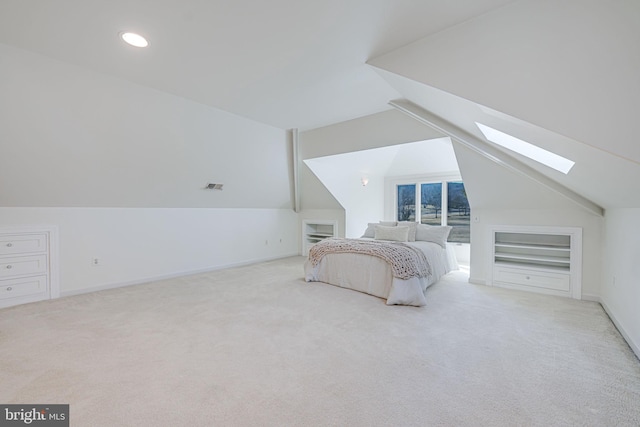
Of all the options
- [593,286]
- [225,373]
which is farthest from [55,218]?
[593,286]

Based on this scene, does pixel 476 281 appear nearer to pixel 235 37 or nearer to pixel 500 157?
pixel 500 157

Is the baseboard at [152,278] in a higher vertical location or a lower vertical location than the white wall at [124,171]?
lower

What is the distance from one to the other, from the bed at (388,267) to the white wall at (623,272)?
1706 mm

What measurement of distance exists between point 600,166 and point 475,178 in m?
1.96

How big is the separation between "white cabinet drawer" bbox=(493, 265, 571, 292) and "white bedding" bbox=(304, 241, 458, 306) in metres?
0.83

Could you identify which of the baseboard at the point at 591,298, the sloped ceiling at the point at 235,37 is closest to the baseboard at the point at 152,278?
the sloped ceiling at the point at 235,37

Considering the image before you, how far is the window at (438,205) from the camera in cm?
555

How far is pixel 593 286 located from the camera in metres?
3.52

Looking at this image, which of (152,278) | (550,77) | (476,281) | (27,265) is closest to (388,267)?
(476,281)

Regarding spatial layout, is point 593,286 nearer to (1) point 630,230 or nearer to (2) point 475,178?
(1) point 630,230

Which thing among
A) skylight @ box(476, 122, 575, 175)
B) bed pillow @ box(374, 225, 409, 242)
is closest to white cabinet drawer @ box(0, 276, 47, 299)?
bed pillow @ box(374, 225, 409, 242)

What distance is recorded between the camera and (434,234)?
4891 mm

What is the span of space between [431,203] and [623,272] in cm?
345

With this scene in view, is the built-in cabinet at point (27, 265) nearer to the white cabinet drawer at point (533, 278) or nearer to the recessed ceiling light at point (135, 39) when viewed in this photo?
the recessed ceiling light at point (135, 39)
